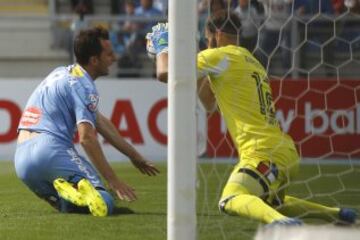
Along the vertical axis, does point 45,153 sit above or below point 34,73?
above

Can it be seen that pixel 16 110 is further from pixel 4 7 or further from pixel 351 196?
pixel 351 196

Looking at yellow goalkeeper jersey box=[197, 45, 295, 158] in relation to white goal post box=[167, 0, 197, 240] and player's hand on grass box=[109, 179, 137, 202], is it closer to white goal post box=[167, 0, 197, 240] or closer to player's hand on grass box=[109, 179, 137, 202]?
player's hand on grass box=[109, 179, 137, 202]

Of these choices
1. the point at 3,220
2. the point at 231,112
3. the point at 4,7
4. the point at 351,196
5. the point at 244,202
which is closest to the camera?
the point at 244,202

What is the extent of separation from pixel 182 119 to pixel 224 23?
1.69m

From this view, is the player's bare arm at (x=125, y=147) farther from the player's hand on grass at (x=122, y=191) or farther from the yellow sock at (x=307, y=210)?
the yellow sock at (x=307, y=210)

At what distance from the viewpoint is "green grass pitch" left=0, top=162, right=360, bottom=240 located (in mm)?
6309

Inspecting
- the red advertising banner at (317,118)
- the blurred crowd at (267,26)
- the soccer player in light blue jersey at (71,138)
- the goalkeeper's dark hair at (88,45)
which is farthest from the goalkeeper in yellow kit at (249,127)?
the red advertising banner at (317,118)

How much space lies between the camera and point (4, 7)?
17266mm

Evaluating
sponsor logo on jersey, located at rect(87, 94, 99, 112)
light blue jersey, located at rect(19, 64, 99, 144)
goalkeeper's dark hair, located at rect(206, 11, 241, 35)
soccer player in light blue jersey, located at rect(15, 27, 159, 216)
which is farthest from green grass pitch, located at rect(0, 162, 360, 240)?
goalkeeper's dark hair, located at rect(206, 11, 241, 35)

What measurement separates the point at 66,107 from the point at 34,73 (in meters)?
8.89

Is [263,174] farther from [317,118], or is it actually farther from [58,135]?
[317,118]

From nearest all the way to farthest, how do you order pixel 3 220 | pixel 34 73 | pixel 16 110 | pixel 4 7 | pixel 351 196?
pixel 3 220
pixel 351 196
pixel 16 110
pixel 34 73
pixel 4 7

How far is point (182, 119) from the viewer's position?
15.3 feet

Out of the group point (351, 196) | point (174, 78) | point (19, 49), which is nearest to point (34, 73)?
point (19, 49)
